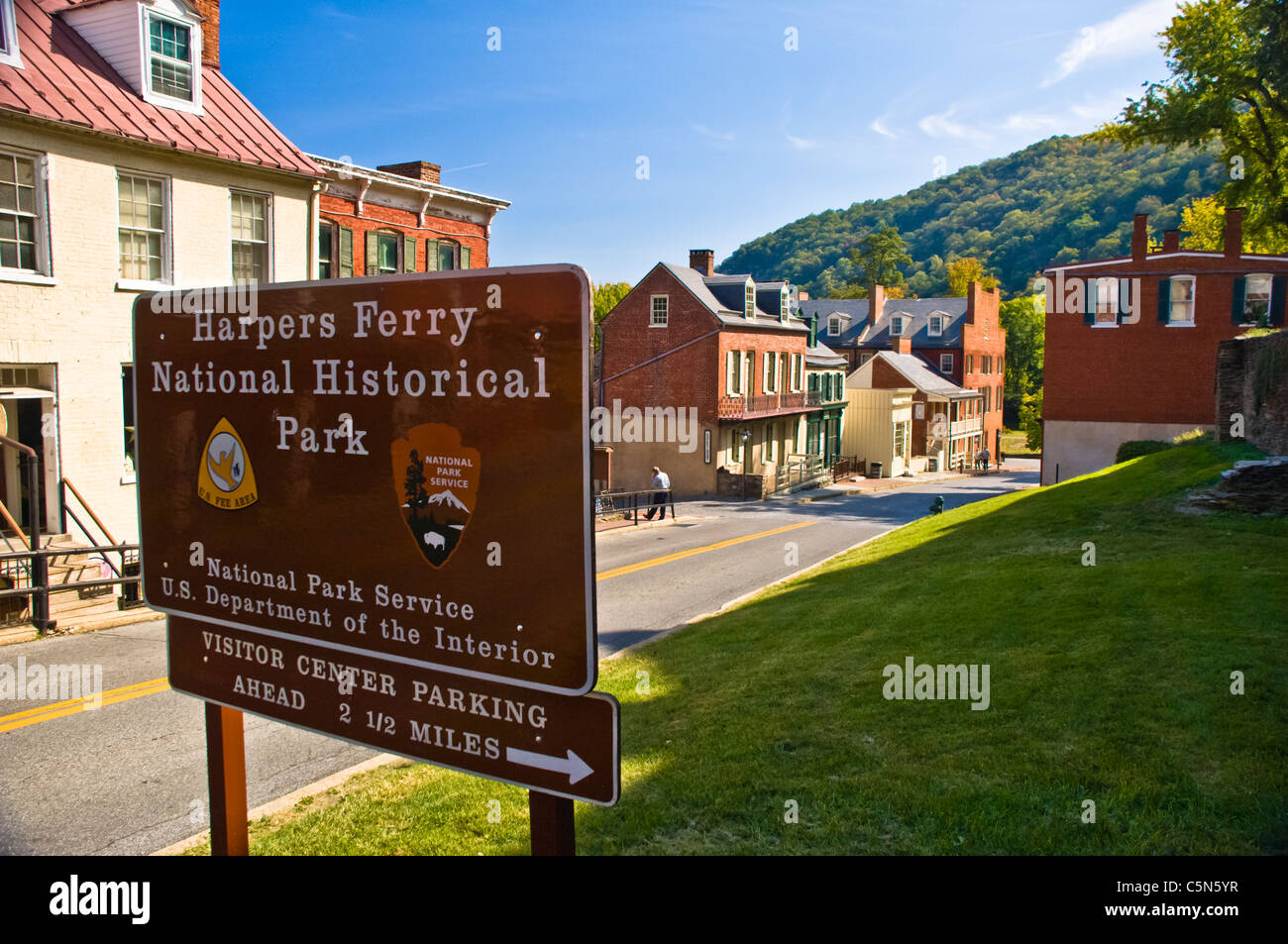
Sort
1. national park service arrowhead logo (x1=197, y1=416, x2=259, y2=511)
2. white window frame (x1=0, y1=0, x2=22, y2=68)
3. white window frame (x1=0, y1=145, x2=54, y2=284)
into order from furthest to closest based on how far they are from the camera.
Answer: white window frame (x1=0, y1=0, x2=22, y2=68) < white window frame (x1=0, y1=145, x2=54, y2=284) < national park service arrowhead logo (x1=197, y1=416, x2=259, y2=511)

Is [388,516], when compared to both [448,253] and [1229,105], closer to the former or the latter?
[448,253]

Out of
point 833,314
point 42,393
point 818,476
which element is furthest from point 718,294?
point 42,393

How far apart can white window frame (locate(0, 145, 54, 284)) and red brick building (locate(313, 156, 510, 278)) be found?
794 centimetres

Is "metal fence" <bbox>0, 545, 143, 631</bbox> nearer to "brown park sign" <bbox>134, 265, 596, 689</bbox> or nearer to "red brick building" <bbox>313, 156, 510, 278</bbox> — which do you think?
"red brick building" <bbox>313, 156, 510, 278</bbox>

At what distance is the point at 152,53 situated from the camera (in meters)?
19.1

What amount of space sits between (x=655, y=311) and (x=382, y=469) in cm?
4296

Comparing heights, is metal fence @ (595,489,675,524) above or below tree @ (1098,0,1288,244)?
below

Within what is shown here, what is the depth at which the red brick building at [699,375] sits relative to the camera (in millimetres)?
45188

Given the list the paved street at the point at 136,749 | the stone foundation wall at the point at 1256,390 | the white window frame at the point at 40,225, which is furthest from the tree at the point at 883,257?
the white window frame at the point at 40,225

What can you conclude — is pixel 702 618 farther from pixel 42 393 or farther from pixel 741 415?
pixel 741 415

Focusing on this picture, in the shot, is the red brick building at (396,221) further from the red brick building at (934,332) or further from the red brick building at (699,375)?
the red brick building at (934,332)

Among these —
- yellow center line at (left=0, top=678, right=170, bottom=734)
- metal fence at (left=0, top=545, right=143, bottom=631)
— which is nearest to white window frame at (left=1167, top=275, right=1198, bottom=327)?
metal fence at (left=0, top=545, right=143, bottom=631)

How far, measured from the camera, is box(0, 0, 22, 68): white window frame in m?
16.8

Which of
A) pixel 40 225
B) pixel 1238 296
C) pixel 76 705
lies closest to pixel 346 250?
pixel 40 225
